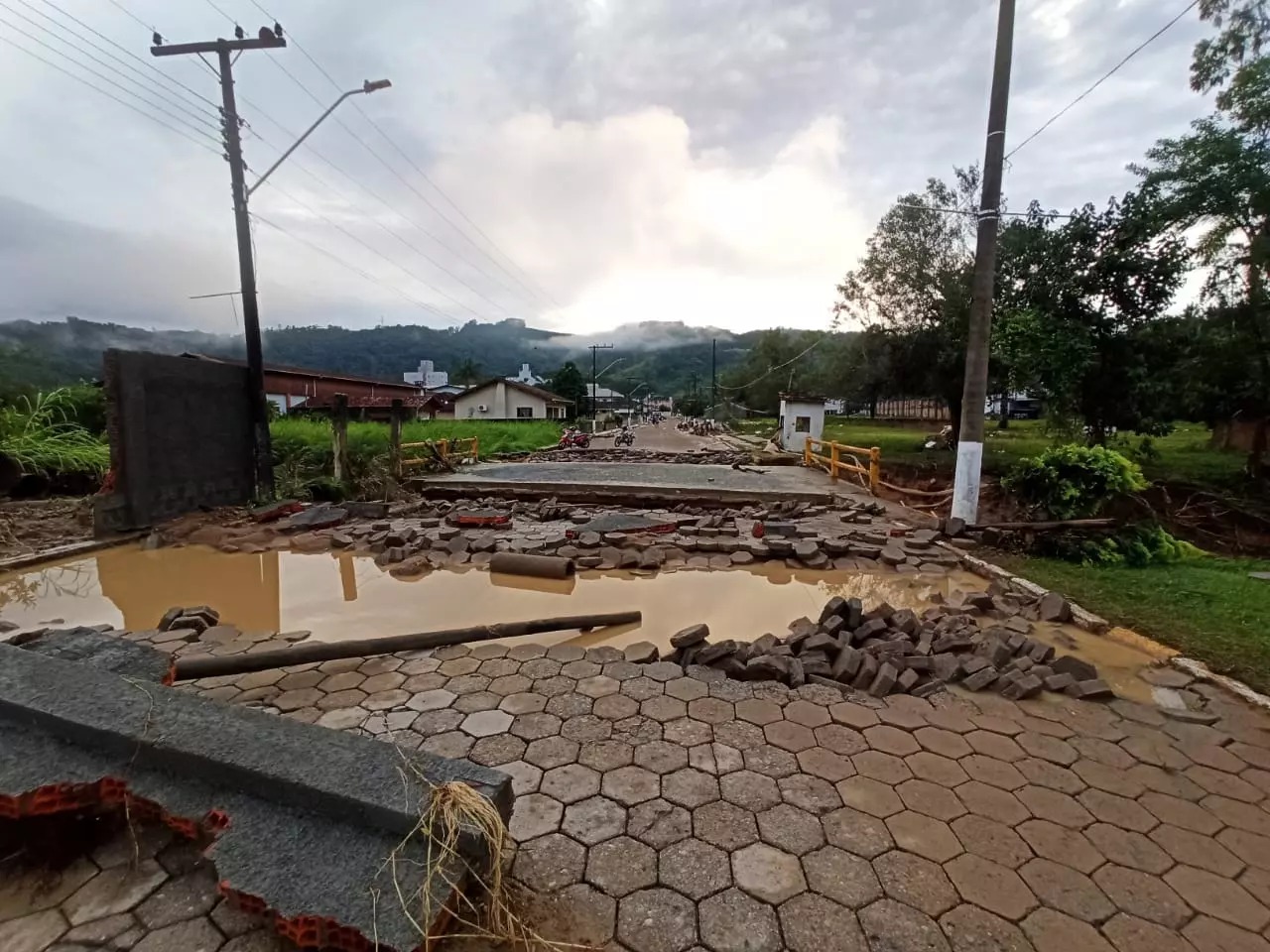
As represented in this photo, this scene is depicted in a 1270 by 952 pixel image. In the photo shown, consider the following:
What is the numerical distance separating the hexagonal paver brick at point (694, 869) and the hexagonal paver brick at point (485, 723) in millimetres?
1170

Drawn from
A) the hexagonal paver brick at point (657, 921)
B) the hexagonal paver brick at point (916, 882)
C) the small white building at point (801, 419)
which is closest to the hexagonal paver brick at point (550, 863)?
the hexagonal paver brick at point (657, 921)

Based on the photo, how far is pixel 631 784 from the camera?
99.9 inches

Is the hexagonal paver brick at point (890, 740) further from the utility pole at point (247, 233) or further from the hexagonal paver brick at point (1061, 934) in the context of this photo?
the utility pole at point (247, 233)

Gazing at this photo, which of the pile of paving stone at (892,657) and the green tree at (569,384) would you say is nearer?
the pile of paving stone at (892,657)

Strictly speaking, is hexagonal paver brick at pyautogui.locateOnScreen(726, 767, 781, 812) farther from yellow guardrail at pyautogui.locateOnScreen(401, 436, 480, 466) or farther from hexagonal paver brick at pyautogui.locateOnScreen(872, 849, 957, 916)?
yellow guardrail at pyautogui.locateOnScreen(401, 436, 480, 466)

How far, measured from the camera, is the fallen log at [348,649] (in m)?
3.35

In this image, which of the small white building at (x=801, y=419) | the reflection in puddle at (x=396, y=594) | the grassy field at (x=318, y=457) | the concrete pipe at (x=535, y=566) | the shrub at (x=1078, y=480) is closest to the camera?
the reflection in puddle at (x=396, y=594)

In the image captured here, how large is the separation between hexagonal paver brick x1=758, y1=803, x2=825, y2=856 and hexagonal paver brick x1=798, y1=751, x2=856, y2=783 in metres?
0.30

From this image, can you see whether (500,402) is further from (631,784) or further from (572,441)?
(631,784)

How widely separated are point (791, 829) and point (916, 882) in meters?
0.44

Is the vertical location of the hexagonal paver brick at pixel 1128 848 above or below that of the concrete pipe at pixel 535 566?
above

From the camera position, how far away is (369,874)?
169 centimetres

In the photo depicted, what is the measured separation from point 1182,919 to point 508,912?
2.11 meters

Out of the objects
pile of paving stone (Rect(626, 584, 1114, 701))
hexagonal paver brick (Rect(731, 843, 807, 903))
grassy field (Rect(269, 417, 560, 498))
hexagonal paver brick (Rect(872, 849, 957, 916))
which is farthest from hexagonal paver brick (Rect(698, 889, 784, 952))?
grassy field (Rect(269, 417, 560, 498))
